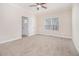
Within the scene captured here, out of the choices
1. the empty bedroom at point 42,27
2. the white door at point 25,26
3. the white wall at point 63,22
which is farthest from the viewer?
the white door at point 25,26

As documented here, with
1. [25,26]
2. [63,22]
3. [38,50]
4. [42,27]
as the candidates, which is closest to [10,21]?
[25,26]

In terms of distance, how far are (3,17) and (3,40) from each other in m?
1.08

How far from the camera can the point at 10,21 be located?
4809 mm

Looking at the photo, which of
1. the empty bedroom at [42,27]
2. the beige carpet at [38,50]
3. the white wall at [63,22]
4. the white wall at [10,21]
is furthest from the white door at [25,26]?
the beige carpet at [38,50]

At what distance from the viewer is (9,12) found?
15.5 ft

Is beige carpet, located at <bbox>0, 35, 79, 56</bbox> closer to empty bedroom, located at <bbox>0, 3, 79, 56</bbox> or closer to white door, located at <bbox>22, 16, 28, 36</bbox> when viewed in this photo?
empty bedroom, located at <bbox>0, 3, 79, 56</bbox>

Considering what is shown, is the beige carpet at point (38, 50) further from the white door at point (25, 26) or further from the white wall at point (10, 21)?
the white door at point (25, 26)

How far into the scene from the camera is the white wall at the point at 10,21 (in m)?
4.37

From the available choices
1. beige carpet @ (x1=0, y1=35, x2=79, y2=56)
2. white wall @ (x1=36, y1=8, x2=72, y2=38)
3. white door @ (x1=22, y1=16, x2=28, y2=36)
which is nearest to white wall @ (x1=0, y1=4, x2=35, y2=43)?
white door @ (x1=22, y1=16, x2=28, y2=36)

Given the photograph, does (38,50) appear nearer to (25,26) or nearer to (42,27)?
(42,27)

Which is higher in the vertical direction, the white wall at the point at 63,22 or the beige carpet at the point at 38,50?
the white wall at the point at 63,22

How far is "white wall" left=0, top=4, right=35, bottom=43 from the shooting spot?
14.3 feet

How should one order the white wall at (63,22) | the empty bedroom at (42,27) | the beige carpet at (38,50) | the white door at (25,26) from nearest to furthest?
the beige carpet at (38,50) → the empty bedroom at (42,27) → the white wall at (63,22) → the white door at (25,26)

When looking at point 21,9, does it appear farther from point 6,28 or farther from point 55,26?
point 55,26
